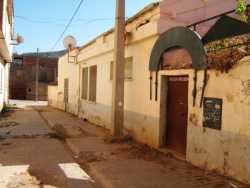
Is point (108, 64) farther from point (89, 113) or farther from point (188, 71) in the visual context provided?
point (188, 71)

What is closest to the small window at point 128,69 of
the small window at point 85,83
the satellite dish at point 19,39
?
the small window at point 85,83

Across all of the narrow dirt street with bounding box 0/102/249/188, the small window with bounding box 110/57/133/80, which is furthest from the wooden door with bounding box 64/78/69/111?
the small window with bounding box 110/57/133/80

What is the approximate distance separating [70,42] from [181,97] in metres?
13.7

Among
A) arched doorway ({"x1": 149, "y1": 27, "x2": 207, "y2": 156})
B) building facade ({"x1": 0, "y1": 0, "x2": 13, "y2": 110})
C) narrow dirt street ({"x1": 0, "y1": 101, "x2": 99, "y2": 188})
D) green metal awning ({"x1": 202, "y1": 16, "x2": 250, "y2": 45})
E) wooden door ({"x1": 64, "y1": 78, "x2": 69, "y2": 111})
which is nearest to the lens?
narrow dirt street ({"x1": 0, "y1": 101, "x2": 99, "y2": 188})

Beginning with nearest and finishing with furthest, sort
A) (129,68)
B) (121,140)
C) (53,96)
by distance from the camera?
(121,140) → (129,68) → (53,96)

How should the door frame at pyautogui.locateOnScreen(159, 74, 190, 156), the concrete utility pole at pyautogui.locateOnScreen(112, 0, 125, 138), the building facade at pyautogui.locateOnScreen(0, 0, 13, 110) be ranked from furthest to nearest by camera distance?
the building facade at pyautogui.locateOnScreen(0, 0, 13, 110), the concrete utility pole at pyautogui.locateOnScreen(112, 0, 125, 138), the door frame at pyautogui.locateOnScreen(159, 74, 190, 156)

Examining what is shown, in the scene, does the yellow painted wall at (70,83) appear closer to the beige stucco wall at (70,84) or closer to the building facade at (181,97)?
the beige stucco wall at (70,84)

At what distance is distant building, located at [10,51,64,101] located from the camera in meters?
47.3

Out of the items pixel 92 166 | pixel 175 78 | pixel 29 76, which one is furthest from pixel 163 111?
pixel 29 76

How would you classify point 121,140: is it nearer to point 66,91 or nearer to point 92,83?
point 92,83

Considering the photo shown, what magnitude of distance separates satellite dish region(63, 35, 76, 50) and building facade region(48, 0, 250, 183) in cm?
662

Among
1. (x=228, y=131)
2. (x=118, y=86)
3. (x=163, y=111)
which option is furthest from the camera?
(x=118, y=86)

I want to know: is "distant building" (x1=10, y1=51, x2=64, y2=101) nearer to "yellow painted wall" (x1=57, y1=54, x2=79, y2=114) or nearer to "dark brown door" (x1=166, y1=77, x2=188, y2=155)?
"yellow painted wall" (x1=57, y1=54, x2=79, y2=114)

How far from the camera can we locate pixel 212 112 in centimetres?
655
